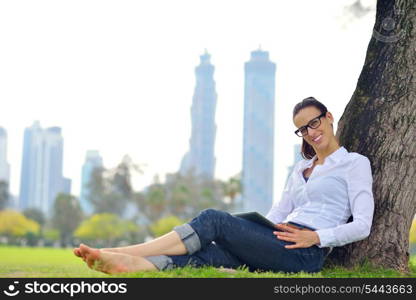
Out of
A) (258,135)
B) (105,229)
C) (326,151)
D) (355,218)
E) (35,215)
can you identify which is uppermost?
(258,135)

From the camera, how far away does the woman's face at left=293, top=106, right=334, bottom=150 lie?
423cm

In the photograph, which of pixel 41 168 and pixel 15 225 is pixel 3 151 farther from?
pixel 15 225

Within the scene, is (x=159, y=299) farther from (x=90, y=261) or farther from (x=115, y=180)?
(x=115, y=180)

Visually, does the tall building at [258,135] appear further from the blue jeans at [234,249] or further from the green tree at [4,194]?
the blue jeans at [234,249]

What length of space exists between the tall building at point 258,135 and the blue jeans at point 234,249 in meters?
114

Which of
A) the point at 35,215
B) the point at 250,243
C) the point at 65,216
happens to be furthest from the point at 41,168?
the point at 250,243

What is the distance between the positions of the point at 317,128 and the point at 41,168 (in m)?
123

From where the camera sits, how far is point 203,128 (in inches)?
5433

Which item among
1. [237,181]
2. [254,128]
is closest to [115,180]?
[237,181]

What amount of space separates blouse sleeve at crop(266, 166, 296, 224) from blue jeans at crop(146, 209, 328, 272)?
415 millimetres

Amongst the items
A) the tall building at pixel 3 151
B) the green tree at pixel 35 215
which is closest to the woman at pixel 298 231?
the green tree at pixel 35 215

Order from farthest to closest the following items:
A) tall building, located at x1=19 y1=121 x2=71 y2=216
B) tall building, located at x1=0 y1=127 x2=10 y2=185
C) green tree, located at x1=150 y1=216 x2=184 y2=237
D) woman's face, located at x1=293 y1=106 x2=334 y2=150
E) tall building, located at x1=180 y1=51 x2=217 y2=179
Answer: tall building, located at x1=180 y1=51 x2=217 y2=179 < tall building, located at x1=19 y1=121 x2=71 y2=216 < tall building, located at x1=0 y1=127 x2=10 y2=185 < green tree, located at x1=150 y1=216 x2=184 y2=237 < woman's face, located at x1=293 y1=106 x2=334 y2=150

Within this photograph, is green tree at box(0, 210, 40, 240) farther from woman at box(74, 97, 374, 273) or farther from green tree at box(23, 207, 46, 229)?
woman at box(74, 97, 374, 273)

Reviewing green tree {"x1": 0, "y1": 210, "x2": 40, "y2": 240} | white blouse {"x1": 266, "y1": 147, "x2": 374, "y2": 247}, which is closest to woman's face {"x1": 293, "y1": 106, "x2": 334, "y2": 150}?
white blouse {"x1": 266, "y1": 147, "x2": 374, "y2": 247}
